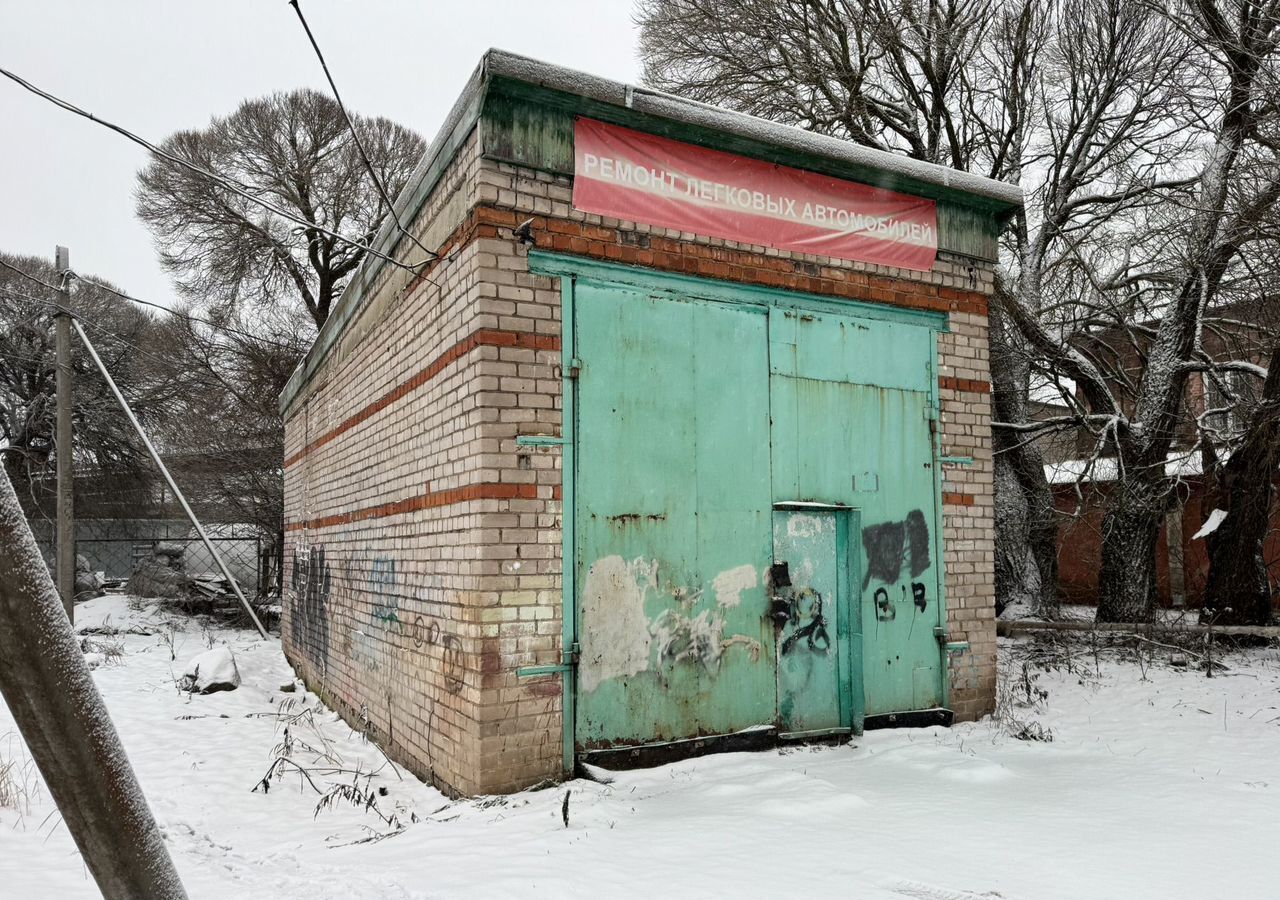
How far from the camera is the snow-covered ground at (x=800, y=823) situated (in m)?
3.79

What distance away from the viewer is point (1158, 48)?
45.6 ft

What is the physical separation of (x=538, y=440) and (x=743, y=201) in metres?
2.40

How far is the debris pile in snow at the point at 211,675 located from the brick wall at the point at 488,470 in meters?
2.28

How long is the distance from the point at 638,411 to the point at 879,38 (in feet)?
42.6

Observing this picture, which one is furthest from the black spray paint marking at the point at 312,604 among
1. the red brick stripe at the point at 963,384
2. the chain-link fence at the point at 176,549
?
the chain-link fence at the point at 176,549

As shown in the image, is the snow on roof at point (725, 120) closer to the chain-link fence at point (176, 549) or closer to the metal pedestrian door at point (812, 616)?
the metal pedestrian door at point (812, 616)

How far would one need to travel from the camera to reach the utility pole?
1349cm

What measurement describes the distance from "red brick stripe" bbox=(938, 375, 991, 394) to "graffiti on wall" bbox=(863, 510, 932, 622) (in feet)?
3.57

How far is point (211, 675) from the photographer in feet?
32.7

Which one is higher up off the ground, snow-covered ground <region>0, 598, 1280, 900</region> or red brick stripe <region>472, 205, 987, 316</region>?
red brick stripe <region>472, 205, 987, 316</region>

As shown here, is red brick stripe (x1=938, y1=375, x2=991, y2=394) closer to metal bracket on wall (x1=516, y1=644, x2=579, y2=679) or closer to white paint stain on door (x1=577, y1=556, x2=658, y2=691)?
white paint stain on door (x1=577, y1=556, x2=658, y2=691)

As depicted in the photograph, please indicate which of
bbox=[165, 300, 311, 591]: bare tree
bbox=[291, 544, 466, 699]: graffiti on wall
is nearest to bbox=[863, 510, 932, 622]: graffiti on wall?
bbox=[291, 544, 466, 699]: graffiti on wall

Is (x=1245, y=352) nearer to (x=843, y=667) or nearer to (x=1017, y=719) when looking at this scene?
(x=1017, y=719)

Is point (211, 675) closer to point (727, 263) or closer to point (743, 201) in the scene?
point (727, 263)
